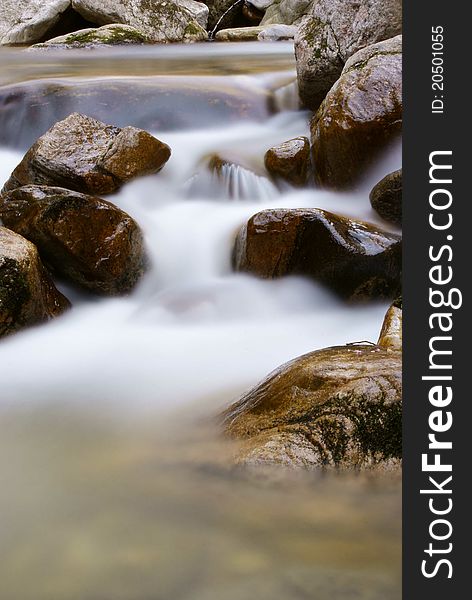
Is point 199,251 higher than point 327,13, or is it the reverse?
point 327,13

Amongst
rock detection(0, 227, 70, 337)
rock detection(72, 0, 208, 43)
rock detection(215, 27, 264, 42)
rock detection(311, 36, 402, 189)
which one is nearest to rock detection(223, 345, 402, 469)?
rock detection(0, 227, 70, 337)

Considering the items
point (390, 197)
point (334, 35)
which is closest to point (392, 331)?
point (390, 197)

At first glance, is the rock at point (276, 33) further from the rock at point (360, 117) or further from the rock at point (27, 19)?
the rock at point (360, 117)

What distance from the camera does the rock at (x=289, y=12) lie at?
56.3 ft

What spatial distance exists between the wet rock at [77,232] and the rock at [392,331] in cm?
198

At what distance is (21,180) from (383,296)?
3280 mm

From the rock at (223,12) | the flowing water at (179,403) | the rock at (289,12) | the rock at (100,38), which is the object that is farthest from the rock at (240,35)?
the flowing water at (179,403)

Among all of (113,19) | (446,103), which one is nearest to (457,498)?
(446,103)

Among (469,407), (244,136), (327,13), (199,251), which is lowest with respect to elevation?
(469,407)

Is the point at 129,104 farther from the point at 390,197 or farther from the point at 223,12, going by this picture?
the point at 223,12

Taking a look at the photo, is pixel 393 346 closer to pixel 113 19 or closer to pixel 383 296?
pixel 383 296

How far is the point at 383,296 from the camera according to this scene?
14.1 ft

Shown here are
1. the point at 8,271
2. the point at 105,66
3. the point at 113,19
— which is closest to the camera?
the point at 8,271

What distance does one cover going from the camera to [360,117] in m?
4.94
